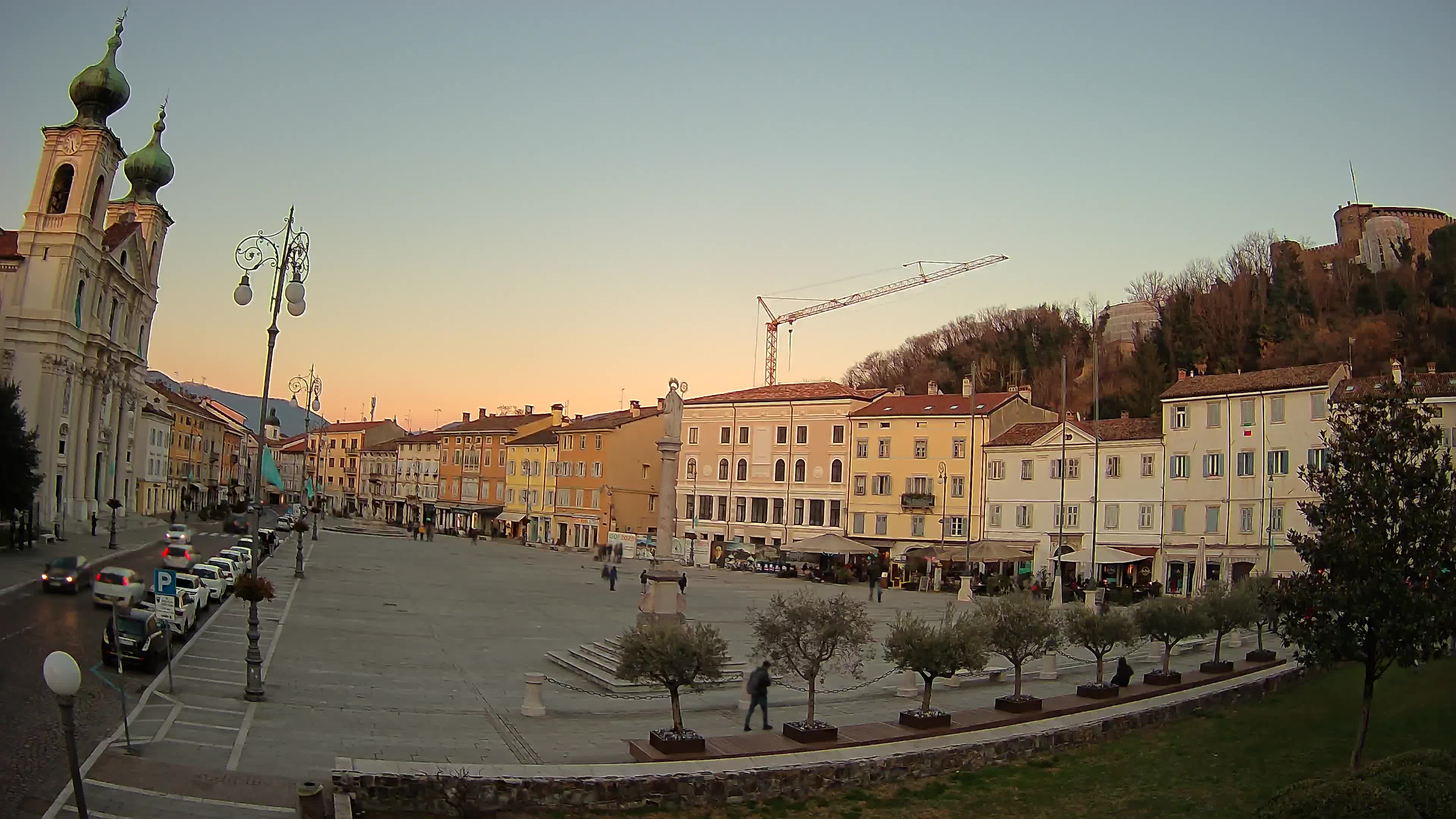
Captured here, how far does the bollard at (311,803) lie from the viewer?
11633 mm

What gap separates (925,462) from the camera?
64438mm

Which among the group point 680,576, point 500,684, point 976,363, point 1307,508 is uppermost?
point 976,363

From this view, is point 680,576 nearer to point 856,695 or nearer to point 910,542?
point 856,695

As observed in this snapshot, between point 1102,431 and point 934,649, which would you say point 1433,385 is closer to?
point 1102,431

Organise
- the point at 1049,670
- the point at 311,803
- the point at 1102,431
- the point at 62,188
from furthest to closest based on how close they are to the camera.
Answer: the point at 62,188 < the point at 1102,431 < the point at 1049,670 < the point at 311,803

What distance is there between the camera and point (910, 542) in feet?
212

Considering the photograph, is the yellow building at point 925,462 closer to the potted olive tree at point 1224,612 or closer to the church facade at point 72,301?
the potted olive tree at point 1224,612

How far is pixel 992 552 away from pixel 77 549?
1665 inches

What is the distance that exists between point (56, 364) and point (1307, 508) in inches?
2516

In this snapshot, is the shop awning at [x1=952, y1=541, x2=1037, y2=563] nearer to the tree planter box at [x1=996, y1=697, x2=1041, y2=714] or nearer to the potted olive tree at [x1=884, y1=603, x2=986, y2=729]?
the tree planter box at [x1=996, y1=697, x2=1041, y2=714]

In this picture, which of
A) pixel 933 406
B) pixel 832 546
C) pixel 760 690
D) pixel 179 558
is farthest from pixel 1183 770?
pixel 933 406

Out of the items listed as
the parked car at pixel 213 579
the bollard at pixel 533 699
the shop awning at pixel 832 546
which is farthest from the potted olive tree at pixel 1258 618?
the shop awning at pixel 832 546

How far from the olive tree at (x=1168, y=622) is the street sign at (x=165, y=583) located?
2340 centimetres

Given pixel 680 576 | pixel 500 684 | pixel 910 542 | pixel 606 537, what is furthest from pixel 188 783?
pixel 606 537
